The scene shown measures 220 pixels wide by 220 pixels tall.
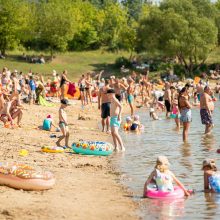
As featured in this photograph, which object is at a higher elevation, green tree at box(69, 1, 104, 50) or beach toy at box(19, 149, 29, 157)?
green tree at box(69, 1, 104, 50)

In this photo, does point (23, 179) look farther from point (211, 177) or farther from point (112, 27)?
point (112, 27)

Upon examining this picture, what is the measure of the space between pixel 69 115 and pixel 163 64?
30.4 meters

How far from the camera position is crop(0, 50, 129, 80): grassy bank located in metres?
50.6

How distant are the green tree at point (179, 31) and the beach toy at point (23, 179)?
138ft

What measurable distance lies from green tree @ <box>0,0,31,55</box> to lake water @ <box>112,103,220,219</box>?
35994 mm

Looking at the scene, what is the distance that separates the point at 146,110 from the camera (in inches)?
1162

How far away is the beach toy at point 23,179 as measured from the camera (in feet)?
31.0

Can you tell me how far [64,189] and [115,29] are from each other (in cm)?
5822

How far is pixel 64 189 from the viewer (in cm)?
997

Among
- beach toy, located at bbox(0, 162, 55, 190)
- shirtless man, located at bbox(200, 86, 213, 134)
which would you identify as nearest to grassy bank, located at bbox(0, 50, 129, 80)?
shirtless man, located at bbox(200, 86, 213, 134)

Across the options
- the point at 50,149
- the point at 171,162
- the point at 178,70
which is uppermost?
the point at 178,70

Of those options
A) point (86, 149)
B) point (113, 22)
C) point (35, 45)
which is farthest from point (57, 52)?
point (86, 149)

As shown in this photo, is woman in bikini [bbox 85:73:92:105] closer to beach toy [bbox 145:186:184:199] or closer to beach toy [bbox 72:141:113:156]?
beach toy [bbox 72:141:113:156]

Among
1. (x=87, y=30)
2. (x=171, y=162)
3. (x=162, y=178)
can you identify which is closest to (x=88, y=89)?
(x=171, y=162)
